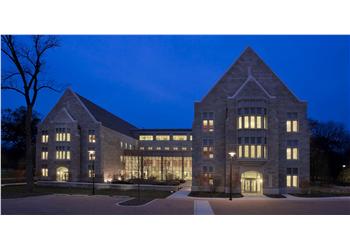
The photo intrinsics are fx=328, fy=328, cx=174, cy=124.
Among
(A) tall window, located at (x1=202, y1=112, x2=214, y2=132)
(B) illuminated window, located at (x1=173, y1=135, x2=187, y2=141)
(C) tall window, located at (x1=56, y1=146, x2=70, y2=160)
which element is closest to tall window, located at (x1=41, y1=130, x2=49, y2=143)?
(C) tall window, located at (x1=56, y1=146, x2=70, y2=160)

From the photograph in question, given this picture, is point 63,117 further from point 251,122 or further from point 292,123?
point 292,123

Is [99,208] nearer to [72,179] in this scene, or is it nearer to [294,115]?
[294,115]

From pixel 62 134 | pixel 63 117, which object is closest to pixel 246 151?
pixel 62 134

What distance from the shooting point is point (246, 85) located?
4741cm

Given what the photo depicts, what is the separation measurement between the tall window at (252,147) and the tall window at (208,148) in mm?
5316

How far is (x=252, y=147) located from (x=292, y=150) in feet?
23.6

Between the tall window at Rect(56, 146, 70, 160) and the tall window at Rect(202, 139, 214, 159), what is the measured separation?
29241 mm

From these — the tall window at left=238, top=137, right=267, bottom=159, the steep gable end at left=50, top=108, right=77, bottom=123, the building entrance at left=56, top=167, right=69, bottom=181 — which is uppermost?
the steep gable end at left=50, top=108, right=77, bottom=123

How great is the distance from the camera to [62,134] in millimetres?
64938

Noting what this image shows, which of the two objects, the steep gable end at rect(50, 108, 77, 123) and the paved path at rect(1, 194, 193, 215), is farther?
the steep gable end at rect(50, 108, 77, 123)

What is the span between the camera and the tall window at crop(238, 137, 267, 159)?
4556 cm

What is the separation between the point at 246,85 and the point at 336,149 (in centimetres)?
5496

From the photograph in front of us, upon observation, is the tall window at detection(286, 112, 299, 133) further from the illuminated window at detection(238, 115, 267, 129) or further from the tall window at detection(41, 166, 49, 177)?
the tall window at detection(41, 166, 49, 177)
